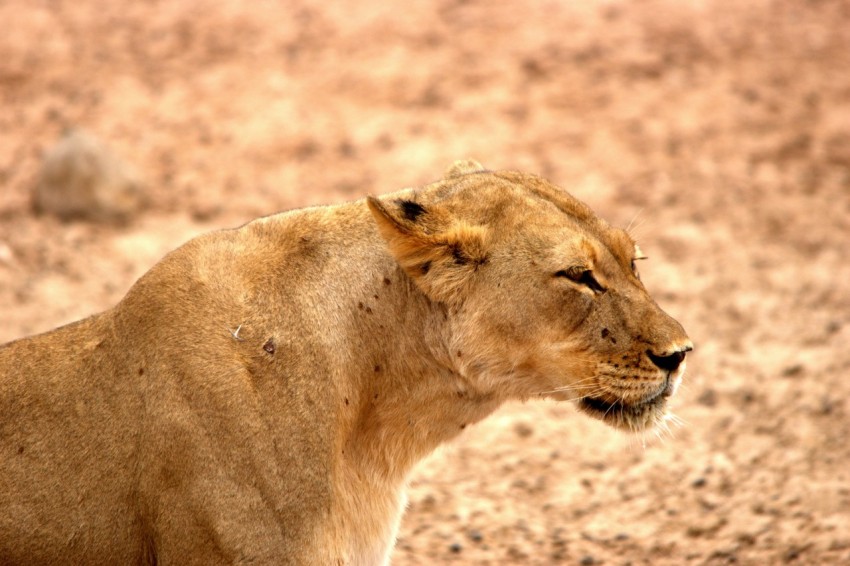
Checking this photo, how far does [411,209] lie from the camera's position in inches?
145

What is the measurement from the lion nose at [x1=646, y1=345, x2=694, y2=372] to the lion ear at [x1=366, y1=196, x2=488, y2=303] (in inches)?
26.7

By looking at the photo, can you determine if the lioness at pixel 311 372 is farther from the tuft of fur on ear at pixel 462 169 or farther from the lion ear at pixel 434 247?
the tuft of fur on ear at pixel 462 169

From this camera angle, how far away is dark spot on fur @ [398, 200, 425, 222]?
3664 millimetres

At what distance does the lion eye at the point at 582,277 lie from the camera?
3744mm

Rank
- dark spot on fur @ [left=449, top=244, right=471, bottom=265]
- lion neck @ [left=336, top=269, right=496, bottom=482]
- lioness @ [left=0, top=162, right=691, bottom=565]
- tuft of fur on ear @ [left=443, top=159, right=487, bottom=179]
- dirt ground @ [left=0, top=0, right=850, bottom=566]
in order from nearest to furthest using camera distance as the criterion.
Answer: lioness @ [left=0, top=162, right=691, bottom=565], dark spot on fur @ [left=449, top=244, right=471, bottom=265], lion neck @ [left=336, top=269, right=496, bottom=482], tuft of fur on ear @ [left=443, top=159, right=487, bottom=179], dirt ground @ [left=0, top=0, right=850, bottom=566]

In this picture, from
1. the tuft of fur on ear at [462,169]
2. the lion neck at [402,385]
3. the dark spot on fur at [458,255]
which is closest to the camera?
the dark spot on fur at [458,255]

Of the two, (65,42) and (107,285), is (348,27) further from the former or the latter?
(107,285)

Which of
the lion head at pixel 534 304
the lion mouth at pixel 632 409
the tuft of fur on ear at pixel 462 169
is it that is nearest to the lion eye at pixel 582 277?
the lion head at pixel 534 304

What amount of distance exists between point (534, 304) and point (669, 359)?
518 mm

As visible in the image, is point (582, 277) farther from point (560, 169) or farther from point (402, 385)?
point (560, 169)

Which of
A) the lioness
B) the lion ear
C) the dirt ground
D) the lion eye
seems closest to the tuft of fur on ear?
the lioness

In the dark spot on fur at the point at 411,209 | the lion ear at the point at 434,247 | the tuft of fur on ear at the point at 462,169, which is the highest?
the tuft of fur on ear at the point at 462,169

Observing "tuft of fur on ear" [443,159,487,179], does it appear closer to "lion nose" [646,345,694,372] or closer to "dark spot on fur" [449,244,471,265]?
"dark spot on fur" [449,244,471,265]

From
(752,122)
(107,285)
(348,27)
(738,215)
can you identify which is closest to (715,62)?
(752,122)
